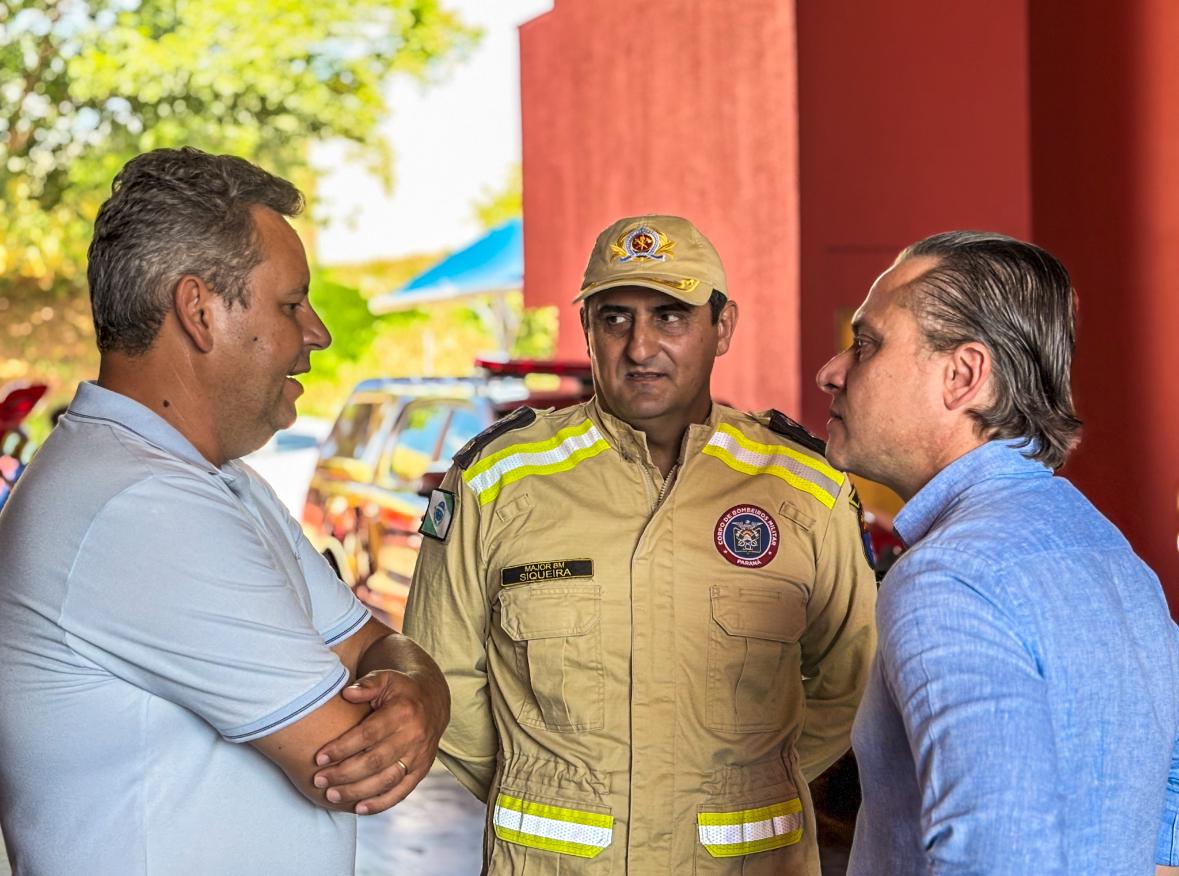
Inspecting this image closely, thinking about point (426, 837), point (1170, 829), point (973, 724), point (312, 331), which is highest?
point (312, 331)

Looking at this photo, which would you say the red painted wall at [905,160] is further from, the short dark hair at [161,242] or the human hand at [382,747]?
the short dark hair at [161,242]

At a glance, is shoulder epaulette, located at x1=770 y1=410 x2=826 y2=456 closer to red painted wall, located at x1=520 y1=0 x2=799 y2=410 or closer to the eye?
the eye

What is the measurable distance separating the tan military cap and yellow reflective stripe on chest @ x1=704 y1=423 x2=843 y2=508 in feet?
0.87

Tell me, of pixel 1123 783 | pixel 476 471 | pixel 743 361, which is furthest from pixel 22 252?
pixel 1123 783

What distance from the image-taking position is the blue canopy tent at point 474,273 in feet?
53.3

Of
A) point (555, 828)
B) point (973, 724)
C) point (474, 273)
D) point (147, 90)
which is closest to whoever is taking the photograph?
point (973, 724)

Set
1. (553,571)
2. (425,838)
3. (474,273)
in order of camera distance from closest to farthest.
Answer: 1. (553,571)
2. (425,838)
3. (474,273)

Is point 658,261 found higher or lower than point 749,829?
higher

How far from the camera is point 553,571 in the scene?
8.09 ft

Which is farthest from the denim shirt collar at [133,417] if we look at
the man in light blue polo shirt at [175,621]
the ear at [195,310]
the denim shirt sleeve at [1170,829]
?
the denim shirt sleeve at [1170,829]

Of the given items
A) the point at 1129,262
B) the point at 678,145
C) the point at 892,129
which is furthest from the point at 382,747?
the point at 678,145

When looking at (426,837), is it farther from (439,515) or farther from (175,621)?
(175,621)

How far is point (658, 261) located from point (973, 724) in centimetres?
137

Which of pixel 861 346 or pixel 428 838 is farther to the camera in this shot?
pixel 428 838
